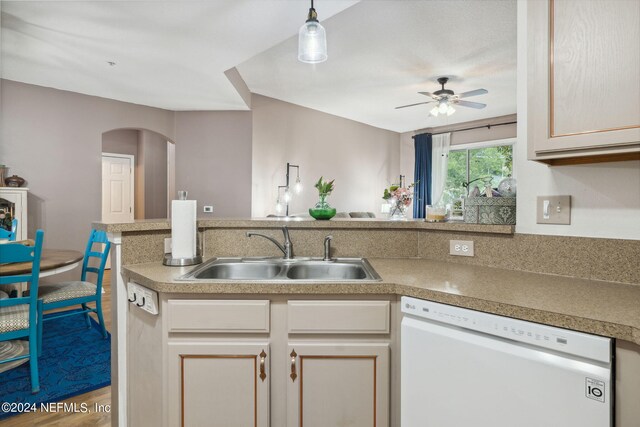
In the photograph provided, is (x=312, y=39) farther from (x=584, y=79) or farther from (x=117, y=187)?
(x=117, y=187)

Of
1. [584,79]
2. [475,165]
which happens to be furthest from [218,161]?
[475,165]

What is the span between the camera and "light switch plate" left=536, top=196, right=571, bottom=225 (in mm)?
1361

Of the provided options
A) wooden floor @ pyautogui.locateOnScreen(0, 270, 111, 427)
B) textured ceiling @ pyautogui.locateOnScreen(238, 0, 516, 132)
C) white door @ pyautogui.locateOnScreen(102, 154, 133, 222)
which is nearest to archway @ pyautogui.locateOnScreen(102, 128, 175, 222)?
white door @ pyautogui.locateOnScreen(102, 154, 133, 222)

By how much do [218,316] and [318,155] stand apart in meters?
4.72

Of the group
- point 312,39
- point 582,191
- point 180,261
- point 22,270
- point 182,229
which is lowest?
point 22,270

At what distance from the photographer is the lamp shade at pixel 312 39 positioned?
164 cm

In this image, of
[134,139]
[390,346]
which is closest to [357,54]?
[390,346]

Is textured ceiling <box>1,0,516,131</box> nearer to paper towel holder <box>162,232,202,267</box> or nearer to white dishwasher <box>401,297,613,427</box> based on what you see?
paper towel holder <box>162,232,202,267</box>

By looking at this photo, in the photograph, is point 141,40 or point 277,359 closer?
point 277,359

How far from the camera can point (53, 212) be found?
4.07 meters

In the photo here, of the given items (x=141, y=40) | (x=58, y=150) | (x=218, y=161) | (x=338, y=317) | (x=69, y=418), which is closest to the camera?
(x=338, y=317)

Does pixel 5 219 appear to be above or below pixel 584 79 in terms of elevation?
below

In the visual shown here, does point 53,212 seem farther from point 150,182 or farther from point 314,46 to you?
point 314,46

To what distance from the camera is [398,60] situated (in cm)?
373
